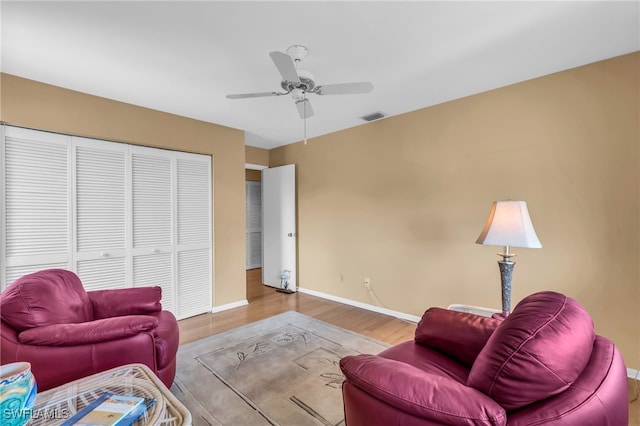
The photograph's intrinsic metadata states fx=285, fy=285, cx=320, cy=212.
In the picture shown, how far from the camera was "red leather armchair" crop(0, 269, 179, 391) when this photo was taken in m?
1.55

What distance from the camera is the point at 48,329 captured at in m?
1.62

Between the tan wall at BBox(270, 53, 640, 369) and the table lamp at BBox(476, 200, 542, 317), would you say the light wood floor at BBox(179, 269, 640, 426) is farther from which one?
the table lamp at BBox(476, 200, 542, 317)

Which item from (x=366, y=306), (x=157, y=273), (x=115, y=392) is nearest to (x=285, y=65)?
(x=115, y=392)

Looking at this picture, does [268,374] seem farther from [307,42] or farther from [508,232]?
[307,42]

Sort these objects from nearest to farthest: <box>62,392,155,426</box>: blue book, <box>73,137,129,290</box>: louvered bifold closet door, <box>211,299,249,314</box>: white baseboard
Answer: <box>62,392,155,426</box>: blue book, <box>73,137,129,290</box>: louvered bifold closet door, <box>211,299,249,314</box>: white baseboard

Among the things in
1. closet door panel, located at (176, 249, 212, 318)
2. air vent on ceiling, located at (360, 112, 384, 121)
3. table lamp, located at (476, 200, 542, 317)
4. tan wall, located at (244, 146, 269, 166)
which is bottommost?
closet door panel, located at (176, 249, 212, 318)

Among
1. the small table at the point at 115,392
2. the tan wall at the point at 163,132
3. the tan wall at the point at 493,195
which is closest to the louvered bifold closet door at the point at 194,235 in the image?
the tan wall at the point at 163,132

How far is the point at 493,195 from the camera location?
2838 mm

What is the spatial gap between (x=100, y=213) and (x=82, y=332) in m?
1.76

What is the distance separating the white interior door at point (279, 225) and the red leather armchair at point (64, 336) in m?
2.92

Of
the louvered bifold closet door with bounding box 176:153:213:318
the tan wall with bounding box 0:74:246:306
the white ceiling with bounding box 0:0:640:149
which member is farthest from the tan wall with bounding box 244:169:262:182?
the white ceiling with bounding box 0:0:640:149

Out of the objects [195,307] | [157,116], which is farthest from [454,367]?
[157,116]

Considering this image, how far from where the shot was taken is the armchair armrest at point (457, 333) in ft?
5.14

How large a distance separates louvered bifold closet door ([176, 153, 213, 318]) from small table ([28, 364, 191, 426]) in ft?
7.36
